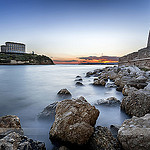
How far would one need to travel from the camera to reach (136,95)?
234cm

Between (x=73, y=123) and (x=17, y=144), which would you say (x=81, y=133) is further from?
(x=17, y=144)

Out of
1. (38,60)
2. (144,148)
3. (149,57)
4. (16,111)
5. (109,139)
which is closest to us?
(144,148)

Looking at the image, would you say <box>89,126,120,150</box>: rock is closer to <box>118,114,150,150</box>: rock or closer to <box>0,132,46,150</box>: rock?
<box>118,114,150,150</box>: rock

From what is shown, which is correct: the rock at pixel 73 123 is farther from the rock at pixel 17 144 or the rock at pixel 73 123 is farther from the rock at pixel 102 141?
the rock at pixel 17 144

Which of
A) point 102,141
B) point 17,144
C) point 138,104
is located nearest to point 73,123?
point 102,141

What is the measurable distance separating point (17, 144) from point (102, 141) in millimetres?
Answer: 1027

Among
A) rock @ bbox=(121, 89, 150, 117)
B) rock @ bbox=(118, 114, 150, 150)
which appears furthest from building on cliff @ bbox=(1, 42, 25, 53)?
rock @ bbox=(118, 114, 150, 150)

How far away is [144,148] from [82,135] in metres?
0.74

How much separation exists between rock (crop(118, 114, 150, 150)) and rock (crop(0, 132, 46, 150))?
105 cm

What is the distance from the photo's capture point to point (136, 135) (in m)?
1.24

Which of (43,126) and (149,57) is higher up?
(149,57)

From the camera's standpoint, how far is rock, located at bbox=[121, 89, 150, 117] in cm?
209

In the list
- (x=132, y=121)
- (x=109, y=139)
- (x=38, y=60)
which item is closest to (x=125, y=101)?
(x=132, y=121)

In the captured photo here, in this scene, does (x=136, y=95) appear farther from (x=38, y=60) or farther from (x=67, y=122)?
(x=38, y=60)
